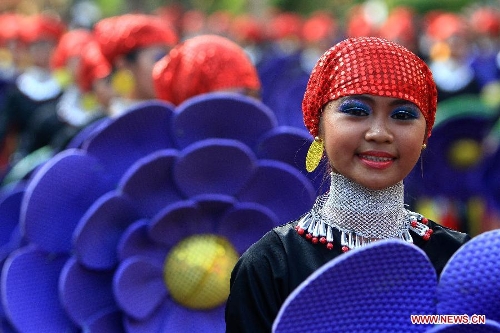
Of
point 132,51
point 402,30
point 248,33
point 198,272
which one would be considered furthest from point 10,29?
point 198,272

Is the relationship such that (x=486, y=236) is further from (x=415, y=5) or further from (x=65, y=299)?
(x=415, y=5)

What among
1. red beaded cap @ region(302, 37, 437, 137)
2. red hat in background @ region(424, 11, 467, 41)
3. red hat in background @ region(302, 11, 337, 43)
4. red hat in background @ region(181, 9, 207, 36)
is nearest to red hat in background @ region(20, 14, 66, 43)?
red hat in background @ region(424, 11, 467, 41)

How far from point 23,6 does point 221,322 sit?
18769 millimetres

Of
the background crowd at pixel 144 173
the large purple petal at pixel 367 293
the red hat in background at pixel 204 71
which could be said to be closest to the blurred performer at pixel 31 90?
the background crowd at pixel 144 173

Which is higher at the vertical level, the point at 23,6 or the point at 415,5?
the point at 415,5

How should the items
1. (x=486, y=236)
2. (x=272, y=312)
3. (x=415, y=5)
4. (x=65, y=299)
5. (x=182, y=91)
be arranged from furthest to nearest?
(x=415, y=5) → (x=182, y=91) → (x=65, y=299) → (x=272, y=312) → (x=486, y=236)

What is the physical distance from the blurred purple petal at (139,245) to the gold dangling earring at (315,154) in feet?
3.72

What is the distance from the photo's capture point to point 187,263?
3.54m

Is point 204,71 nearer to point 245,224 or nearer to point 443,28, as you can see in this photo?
point 245,224

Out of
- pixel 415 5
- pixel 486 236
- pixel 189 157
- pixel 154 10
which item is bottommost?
pixel 154 10

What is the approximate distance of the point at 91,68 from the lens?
6395mm

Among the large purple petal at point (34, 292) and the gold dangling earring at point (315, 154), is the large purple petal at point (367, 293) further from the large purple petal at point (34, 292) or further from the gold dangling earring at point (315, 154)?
the large purple petal at point (34, 292)

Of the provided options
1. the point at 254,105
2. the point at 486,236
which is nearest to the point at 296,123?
the point at 254,105

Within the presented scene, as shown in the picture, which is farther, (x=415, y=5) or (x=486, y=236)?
(x=415, y=5)
